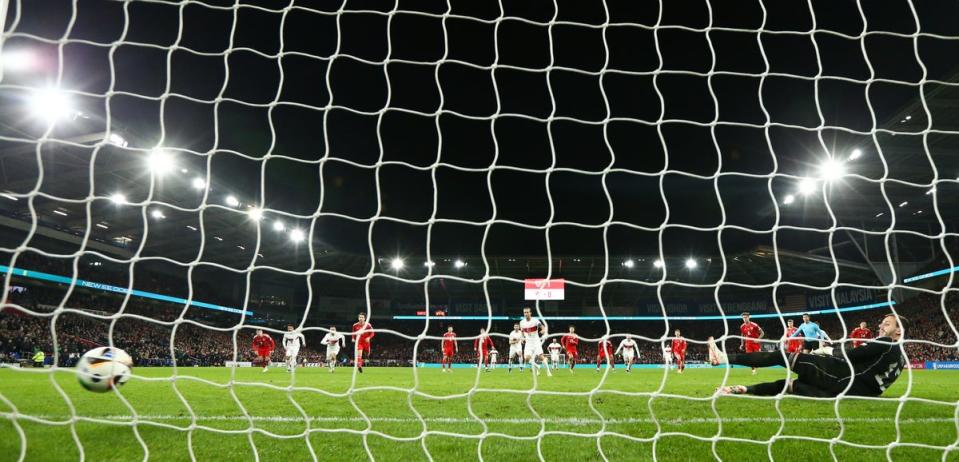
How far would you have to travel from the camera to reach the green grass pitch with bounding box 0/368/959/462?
343 centimetres

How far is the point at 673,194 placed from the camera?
34.4m

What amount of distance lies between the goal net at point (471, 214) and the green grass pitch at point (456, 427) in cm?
5

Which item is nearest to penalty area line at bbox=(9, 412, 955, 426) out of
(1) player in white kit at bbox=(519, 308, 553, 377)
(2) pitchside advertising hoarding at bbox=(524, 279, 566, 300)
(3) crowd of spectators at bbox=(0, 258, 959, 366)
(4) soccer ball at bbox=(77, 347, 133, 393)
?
(1) player in white kit at bbox=(519, 308, 553, 377)

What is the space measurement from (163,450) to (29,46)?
47.6 ft

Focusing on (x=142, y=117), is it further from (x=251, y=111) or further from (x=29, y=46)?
(x=29, y=46)

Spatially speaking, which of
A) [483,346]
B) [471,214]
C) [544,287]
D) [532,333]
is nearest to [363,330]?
[544,287]

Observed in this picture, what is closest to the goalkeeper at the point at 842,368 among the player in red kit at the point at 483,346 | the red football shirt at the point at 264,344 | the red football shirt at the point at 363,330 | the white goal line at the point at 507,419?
the white goal line at the point at 507,419

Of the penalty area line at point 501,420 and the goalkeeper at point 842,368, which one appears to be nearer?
the goalkeeper at point 842,368

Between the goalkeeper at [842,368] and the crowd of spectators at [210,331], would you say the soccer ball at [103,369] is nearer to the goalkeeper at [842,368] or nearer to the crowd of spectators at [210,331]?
the goalkeeper at [842,368]

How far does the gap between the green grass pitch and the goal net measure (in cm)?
5

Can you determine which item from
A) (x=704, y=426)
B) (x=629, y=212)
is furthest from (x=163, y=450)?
(x=629, y=212)

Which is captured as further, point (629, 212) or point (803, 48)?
point (629, 212)

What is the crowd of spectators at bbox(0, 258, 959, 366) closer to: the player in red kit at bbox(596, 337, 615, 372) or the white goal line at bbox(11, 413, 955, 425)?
the player in red kit at bbox(596, 337, 615, 372)

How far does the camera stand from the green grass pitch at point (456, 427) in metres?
3.43
